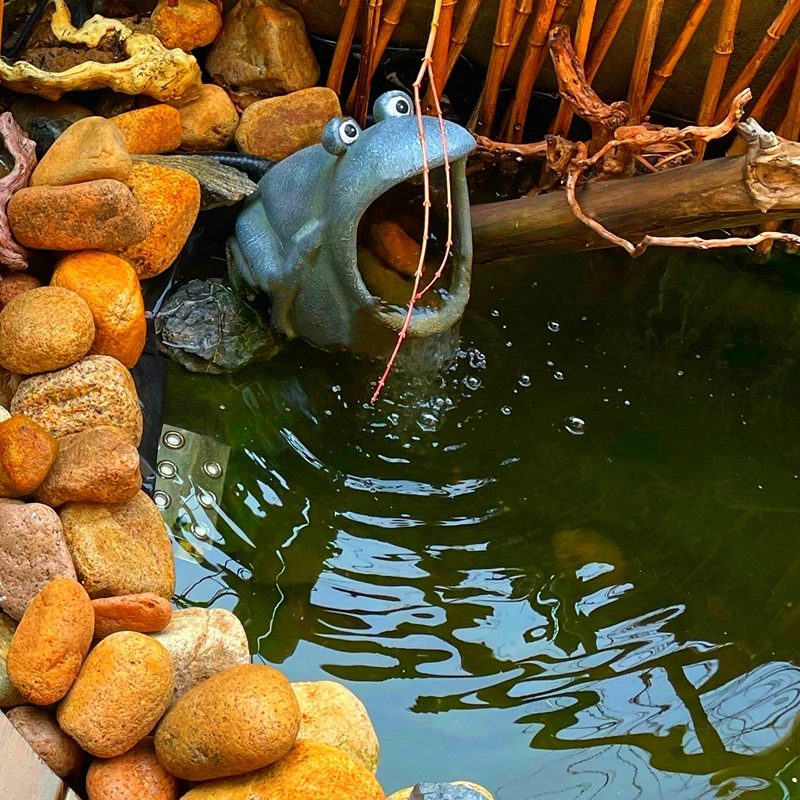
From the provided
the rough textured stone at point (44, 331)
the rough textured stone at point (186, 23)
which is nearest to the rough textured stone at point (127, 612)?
the rough textured stone at point (44, 331)

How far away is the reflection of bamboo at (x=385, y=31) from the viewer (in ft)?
6.77

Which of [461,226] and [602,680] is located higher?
[461,226]

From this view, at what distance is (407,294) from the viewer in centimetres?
199

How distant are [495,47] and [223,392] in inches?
36.3

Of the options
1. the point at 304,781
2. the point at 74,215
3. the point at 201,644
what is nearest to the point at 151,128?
the point at 74,215

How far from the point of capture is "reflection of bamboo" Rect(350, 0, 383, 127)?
206cm

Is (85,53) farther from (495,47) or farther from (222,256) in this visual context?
(495,47)

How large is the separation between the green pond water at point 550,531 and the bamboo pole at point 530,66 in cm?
32

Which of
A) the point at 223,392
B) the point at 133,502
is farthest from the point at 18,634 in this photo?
the point at 223,392

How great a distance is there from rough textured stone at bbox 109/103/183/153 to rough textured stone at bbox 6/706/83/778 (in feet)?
3.65

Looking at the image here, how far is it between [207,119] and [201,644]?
1201 millimetres

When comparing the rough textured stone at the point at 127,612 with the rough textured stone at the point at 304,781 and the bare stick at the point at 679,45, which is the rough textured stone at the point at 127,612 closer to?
the rough textured stone at the point at 304,781

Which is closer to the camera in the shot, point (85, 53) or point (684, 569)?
point (684, 569)

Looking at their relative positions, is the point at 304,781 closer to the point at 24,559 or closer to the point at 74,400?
the point at 24,559
